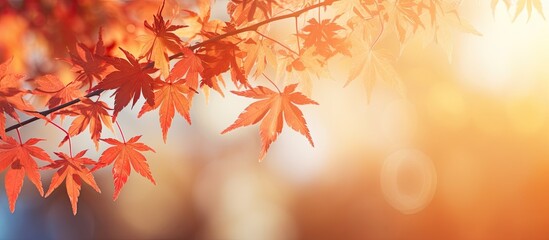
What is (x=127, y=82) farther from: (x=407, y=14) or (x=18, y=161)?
(x=407, y=14)

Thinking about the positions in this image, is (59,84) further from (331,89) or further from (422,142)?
(422,142)

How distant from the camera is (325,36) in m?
1.76

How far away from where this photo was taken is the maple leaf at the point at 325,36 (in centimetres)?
175

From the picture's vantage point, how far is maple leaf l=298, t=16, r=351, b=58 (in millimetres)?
1753

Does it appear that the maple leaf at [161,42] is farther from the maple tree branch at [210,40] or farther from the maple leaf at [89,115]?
the maple leaf at [89,115]

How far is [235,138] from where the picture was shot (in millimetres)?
13727

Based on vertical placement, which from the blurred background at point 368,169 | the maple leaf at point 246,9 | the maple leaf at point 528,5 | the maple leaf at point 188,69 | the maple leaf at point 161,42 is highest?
the maple leaf at point 246,9

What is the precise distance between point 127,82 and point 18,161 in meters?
0.46

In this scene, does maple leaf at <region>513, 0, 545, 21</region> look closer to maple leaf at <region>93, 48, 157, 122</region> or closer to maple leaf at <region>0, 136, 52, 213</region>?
maple leaf at <region>93, 48, 157, 122</region>

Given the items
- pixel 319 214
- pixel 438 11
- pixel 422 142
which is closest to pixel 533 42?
pixel 422 142

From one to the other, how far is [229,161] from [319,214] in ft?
7.85

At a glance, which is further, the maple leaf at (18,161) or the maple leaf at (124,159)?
the maple leaf at (124,159)

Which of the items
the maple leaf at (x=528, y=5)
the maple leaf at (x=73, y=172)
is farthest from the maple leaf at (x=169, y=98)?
the maple leaf at (x=528, y=5)

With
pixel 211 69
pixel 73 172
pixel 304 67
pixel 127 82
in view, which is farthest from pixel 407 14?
pixel 73 172
